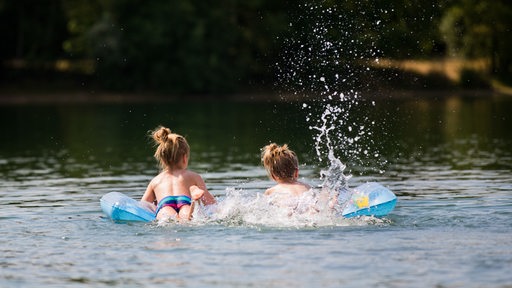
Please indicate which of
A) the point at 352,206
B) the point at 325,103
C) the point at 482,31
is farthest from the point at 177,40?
the point at 352,206

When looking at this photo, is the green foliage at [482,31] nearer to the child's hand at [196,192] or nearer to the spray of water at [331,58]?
the spray of water at [331,58]

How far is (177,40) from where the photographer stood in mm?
55781

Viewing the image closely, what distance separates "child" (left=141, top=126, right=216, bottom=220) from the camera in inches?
512

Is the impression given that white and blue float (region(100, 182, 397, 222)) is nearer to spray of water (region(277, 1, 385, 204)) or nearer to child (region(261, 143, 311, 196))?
child (region(261, 143, 311, 196))

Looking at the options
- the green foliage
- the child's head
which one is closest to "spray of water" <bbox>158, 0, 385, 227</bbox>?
the child's head

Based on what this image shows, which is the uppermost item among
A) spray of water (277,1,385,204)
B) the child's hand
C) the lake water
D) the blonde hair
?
spray of water (277,1,385,204)

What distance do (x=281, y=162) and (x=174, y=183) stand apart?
1.39 meters

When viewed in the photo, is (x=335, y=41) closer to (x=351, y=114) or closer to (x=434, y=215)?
(x=351, y=114)

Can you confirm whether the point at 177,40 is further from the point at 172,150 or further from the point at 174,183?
the point at 174,183

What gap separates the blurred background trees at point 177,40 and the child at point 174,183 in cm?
3780

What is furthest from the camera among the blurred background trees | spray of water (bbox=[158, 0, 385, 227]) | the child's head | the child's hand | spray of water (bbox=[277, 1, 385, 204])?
the blurred background trees

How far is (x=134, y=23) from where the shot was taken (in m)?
55.1

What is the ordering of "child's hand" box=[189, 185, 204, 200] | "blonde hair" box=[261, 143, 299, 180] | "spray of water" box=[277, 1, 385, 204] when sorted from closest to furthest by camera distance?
"child's hand" box=[189, 185, 204, 200] < "blonde hair" box=[261, 143, 299, 180] < "spray of water" box=[277, 1, 385, 204]

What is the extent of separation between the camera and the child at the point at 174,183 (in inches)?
512
